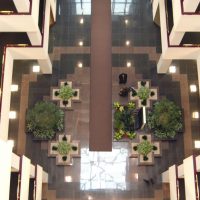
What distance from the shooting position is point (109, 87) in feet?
14.0

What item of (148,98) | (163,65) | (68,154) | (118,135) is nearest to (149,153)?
(118,135)

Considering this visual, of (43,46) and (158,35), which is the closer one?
(43,46)

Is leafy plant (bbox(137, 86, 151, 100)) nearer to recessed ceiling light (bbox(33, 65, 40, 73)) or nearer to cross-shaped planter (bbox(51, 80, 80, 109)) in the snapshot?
cross-shaped planter (bbox(51, 80, 80, 109))

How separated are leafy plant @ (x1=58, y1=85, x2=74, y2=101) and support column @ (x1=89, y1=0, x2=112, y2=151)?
9.15m

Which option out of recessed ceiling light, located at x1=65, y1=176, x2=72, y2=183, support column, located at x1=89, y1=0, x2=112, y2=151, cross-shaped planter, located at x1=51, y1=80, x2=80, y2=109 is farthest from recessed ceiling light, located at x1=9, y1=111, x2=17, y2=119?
support column, located at x1=89, y1=0, x2=112, y2=151

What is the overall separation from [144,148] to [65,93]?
3638mm

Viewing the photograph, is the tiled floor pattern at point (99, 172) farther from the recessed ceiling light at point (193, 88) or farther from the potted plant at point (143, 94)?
the recessed ceiling light at point (193, 88)

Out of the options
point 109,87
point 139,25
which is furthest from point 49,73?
point 109,87

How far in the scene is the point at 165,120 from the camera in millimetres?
12891

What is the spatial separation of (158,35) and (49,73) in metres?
4.89

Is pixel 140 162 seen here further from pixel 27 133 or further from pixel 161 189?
pixel 27 133

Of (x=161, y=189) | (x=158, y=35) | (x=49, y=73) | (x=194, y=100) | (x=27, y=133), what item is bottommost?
(x=161, y=189)

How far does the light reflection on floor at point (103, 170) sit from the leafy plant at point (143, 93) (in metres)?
2.12

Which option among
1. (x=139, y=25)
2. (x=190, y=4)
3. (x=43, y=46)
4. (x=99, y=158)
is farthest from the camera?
(x=139, y=25)
